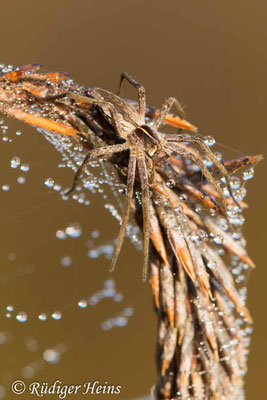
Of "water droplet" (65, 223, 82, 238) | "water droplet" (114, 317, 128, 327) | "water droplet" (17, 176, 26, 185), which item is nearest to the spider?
"water droplet" (65, 223, 82, 238)

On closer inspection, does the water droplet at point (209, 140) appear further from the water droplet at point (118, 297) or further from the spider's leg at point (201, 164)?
the water droplet at point (118, 297)

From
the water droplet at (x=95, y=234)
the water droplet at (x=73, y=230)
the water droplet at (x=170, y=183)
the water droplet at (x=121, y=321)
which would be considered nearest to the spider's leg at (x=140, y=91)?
the water droplet at (x=170, y=183)

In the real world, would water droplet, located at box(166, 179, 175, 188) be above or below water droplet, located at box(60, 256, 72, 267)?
below

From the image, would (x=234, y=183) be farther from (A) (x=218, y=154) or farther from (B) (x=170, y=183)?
(B) (x=170, y=183)

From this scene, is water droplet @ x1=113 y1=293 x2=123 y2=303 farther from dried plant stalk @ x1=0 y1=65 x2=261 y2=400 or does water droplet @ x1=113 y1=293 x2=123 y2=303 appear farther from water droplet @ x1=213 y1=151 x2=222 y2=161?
water droplet @ x1=213 y1=151 x2=222 y2=161

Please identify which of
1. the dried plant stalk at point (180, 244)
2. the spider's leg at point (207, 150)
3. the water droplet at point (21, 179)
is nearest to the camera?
the dried plant stalk at point (180, 244)

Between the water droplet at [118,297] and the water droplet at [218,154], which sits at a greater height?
the water droplet at [118,297]
